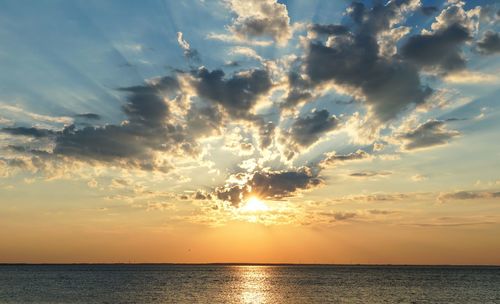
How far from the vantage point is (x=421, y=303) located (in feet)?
353

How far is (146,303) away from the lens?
10362cm

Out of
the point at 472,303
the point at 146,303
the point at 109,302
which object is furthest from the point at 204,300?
the point at 472,303

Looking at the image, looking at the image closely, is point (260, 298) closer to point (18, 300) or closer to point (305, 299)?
point (305, 299)

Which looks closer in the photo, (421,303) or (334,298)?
(421,303)

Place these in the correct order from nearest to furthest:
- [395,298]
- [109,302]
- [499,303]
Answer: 1. [109,302]
2. [499,303]
3. [395,298]

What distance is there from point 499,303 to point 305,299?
149 ft

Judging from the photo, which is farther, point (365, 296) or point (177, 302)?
point (365, 296)

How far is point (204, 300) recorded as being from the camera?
4424 inches

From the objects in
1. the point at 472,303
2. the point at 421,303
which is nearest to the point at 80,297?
the point at 421,303

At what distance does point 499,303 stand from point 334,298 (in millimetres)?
38199

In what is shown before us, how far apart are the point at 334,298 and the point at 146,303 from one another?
151ft

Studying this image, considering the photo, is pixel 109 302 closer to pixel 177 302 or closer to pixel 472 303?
pixel 177 302

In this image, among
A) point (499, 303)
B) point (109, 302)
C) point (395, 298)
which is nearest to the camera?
point (109, 302)

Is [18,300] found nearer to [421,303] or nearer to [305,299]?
[305,299]
